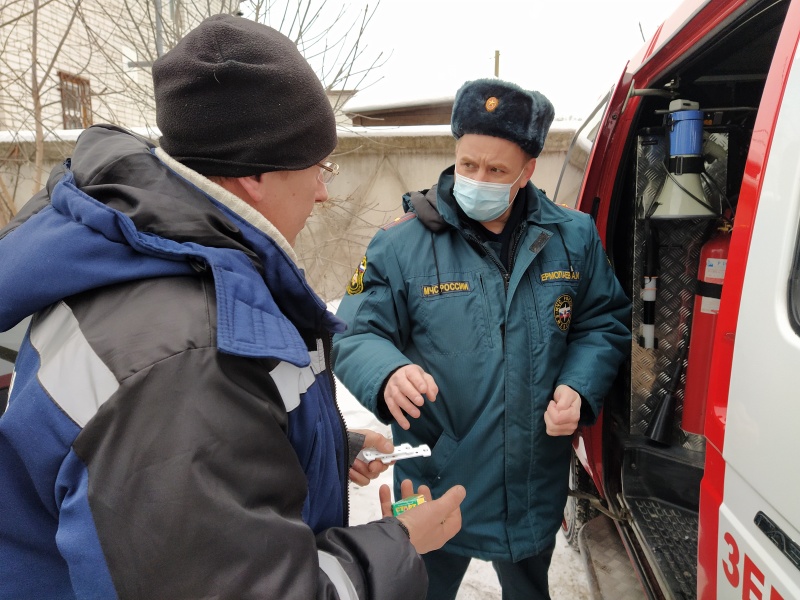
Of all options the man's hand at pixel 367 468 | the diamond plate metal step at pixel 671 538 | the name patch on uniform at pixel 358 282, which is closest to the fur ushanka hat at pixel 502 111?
the name patch on uniform at pixel 358 282

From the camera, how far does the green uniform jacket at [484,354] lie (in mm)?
1842

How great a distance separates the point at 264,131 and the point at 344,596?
2.67ft

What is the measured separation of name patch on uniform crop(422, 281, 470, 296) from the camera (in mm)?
1874

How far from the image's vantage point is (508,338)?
1.83 meters

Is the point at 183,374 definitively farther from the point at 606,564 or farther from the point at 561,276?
the point at 606,564

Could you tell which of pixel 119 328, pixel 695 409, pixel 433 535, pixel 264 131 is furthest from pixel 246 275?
pixel 695 409

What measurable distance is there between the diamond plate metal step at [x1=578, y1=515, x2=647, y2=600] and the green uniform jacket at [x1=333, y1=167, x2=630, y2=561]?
1.67ft

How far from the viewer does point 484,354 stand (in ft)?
6.02

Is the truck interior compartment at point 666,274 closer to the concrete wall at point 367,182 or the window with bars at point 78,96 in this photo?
the window with bars at point 78,96

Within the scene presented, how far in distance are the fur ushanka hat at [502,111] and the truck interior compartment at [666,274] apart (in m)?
0.53

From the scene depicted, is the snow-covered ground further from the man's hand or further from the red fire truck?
the man's hand

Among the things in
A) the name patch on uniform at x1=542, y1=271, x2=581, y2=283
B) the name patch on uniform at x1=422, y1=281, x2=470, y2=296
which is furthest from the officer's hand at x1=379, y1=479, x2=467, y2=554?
the name patch on uniform at x1=542, y1=271, x2=581, y2=283

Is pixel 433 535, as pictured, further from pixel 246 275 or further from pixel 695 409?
pixel 695 409

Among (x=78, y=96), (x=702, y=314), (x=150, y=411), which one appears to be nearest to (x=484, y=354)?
(x=702, y=314)
